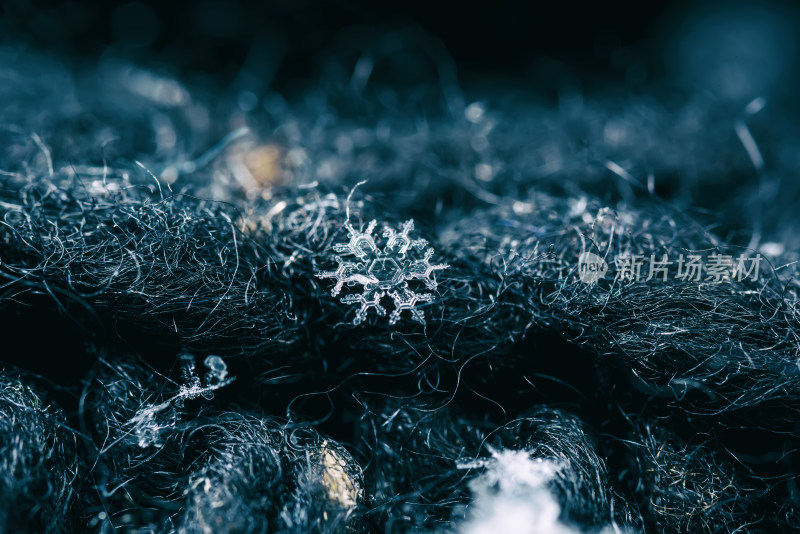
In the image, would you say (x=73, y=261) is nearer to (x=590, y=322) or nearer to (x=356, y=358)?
(x=356, y=358)

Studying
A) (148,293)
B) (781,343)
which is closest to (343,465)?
(148,293)

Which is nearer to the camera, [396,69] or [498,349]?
[498,349]

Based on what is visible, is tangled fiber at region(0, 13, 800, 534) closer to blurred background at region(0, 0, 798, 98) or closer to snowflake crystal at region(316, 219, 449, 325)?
snowflake crystal at region(316, 219, 449, 325)

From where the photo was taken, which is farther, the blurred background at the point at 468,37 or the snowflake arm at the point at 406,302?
the blurred background at the point at 468,37

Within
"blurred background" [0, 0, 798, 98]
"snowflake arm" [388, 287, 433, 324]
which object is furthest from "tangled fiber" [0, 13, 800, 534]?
"blurred background" [0, 0, 798, 98]

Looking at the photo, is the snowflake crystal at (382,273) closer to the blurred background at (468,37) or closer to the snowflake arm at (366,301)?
the snowflake arm at (366,301)

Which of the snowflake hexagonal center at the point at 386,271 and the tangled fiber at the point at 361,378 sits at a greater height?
the snowflake hexagonal center at the point at 386,271

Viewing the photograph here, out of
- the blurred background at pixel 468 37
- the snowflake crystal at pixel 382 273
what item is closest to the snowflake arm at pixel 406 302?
the snowflake crystal at pixel 382 273
